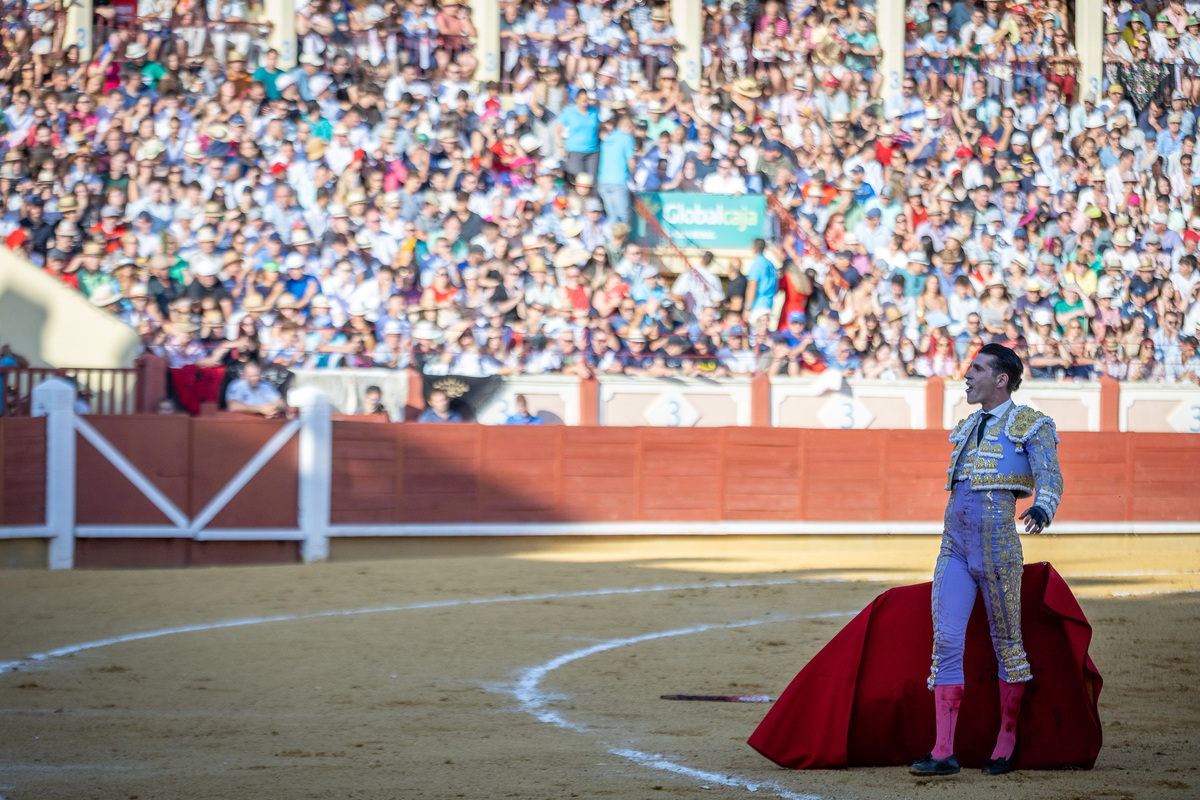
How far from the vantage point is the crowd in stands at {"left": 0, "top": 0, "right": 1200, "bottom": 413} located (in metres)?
12.1

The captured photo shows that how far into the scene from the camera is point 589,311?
41.2 feet

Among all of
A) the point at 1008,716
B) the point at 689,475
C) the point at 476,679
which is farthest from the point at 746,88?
the point at 1008,716

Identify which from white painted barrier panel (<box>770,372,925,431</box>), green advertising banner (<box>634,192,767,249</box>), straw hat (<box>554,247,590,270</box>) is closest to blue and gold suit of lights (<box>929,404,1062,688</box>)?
white painted barrier panel (<box>770,372,925,431</box>)

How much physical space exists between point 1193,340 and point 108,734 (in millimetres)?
12522

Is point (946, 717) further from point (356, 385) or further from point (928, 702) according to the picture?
point (356, 385)

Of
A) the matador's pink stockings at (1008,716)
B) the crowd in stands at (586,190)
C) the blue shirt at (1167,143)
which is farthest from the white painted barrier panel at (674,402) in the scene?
the matador's pink stockings at (1008,716)

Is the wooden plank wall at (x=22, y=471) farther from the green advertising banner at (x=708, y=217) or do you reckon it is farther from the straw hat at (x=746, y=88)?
the straw hat at (x=746, y=88)

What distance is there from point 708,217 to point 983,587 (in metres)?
11.2

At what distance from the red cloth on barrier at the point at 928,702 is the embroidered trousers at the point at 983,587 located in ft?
0.48

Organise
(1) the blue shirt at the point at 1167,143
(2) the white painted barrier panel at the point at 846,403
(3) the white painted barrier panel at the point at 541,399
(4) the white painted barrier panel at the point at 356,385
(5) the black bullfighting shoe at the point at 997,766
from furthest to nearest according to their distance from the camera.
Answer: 1. (1) the blue shirt at the point at 1167,143
2. (2) the white painted barrier panel at the point at 846,403
3. (3) the white painted barrier panel at the point at 541,399
4. (4) the white painted barrier panel at the point at 356,385
5. (5) the black bullfighting shoe at the point at 997,766

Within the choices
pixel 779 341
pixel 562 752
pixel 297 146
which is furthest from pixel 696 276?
pixel 562 752

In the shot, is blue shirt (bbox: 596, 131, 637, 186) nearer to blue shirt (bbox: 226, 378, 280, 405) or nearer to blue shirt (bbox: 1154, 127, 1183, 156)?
blue shirt (bbox: 226, 378, 280, 405)

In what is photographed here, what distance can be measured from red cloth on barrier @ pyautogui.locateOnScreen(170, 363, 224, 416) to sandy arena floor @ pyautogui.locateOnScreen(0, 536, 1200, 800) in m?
1.53

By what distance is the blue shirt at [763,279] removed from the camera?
13227 mm
